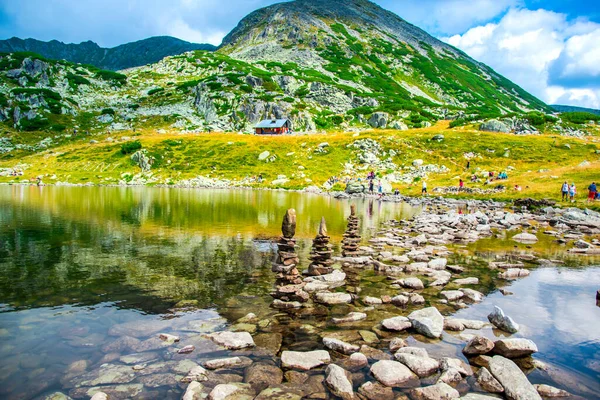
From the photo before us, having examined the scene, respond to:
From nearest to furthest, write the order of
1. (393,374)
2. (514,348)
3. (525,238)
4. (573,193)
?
(393,374) < (514,348) < (525,238) < (573,193)

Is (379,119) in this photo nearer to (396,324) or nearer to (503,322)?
(503,322)

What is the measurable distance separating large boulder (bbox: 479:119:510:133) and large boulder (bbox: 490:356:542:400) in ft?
381

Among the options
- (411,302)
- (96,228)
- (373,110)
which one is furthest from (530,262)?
(373,110)

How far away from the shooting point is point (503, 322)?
1165cm

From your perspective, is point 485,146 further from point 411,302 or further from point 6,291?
point 6,291

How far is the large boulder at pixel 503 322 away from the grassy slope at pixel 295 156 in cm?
5992

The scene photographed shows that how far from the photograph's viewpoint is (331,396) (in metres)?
7.84

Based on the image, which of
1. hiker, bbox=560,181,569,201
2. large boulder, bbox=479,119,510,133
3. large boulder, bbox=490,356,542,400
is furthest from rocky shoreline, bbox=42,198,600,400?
large boulder, bbox=479,119,510,133

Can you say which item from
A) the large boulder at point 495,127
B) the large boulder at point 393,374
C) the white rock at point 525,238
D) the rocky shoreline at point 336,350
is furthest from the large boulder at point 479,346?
the large boulder at point 495,127

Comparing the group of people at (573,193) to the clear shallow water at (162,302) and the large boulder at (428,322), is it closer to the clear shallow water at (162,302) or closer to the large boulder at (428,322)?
the clear shallow water at (162,302)

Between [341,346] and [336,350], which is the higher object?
[341,346]

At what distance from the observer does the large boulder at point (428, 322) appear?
1104 cm

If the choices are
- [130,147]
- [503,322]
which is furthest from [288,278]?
[130,147]

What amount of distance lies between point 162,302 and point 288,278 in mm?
4989
